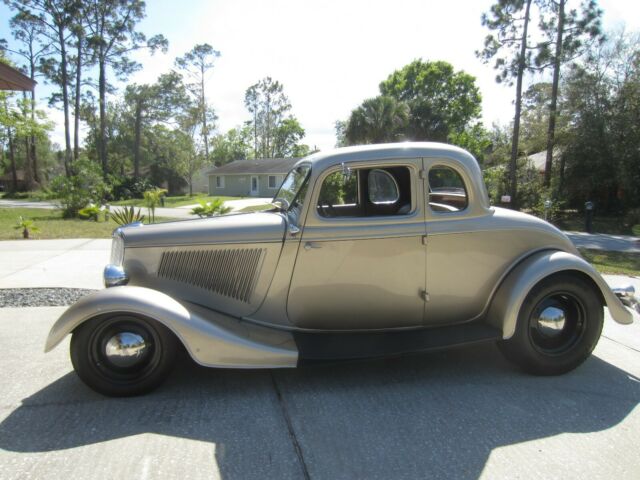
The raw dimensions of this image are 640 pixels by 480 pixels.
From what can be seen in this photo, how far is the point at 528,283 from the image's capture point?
10.6ft

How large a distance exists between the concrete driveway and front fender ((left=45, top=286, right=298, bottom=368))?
0.32 m

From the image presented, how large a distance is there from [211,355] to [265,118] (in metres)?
60.3

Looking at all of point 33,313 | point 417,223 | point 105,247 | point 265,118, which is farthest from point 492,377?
point 265,118

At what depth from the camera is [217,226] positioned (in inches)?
130

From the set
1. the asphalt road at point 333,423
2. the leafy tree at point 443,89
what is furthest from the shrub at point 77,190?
the leafy tree at point 443,89

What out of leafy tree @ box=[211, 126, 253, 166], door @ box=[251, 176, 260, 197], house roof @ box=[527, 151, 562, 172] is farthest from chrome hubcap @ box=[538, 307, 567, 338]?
leafy tree @ box=[211, 126, 253, 166]

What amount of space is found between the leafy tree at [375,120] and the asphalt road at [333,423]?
22.2 meters

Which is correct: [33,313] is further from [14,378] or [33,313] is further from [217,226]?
[217,226]

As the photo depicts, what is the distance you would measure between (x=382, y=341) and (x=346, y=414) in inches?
26.1

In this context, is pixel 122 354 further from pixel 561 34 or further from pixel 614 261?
pixel 561 34

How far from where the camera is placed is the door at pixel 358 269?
322 centimetres

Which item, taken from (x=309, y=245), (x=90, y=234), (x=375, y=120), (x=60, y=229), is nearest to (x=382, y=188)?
(x=309, y=245)

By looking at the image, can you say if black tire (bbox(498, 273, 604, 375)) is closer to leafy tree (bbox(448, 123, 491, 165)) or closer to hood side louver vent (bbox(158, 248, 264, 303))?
hood side louver vent (bbox(158, 248, 264, 303))

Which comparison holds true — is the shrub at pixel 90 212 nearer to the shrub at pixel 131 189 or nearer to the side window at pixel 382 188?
the side window at pixel 382 188
